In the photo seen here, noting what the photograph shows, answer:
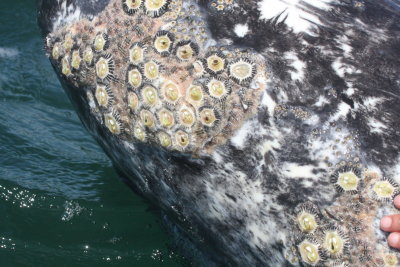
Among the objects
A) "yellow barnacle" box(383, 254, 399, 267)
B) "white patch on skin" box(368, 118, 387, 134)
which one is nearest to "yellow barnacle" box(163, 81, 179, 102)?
"white patch on skin" box(368, 118, 387, 134)

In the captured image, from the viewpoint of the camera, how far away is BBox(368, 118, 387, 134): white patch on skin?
10.7 ft

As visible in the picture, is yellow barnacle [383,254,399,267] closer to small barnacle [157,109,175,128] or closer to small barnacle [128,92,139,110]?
small barnacle [157,109,175,128]

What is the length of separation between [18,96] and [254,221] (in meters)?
4.97

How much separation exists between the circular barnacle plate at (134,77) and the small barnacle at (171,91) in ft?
0.58

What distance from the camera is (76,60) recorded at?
12.9ft

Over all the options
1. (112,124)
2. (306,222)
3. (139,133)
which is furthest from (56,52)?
(306,222)

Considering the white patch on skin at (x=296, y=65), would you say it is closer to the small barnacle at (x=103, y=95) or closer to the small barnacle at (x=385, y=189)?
the small barnacle at (x=385, y=189)

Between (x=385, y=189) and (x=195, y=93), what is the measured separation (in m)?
1.20

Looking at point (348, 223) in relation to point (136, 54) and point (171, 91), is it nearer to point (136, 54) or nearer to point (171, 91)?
point (171, 91)

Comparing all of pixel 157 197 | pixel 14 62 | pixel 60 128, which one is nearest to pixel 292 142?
pixel 157 197

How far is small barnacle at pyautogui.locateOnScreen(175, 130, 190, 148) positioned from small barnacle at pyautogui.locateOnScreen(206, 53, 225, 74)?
41 centimetres

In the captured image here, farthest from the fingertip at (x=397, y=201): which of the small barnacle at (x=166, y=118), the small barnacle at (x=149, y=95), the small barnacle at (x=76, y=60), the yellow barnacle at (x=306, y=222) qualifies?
the small barnacle at (x=76, y=60)

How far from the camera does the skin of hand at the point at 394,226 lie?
10.3 feet

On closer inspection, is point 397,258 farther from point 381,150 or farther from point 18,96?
point 18,96
